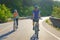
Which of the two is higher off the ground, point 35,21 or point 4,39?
point 35,21

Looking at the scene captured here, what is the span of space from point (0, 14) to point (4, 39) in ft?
103

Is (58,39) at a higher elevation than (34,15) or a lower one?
lower

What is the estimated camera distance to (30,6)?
107375 millimetres

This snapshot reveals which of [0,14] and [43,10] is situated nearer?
[0,14]

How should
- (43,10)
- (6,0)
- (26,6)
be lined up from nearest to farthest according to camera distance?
(6,0) < (26,6) < (43,10)

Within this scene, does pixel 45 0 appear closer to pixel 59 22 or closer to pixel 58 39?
pixel 59 22

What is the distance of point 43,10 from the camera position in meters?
121

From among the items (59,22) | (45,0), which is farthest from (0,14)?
(45,0)

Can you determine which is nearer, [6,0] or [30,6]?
[6,0]

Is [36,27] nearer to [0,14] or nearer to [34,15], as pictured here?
[34,15]

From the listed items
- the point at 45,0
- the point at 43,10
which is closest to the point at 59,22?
the point at 43,10

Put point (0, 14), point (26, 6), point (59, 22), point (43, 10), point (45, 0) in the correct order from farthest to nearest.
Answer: point (45, 0), point (43, 10), point (26, 6), point (0, 14), point (59, 22)

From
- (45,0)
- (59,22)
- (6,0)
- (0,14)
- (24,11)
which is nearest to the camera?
(59,22)

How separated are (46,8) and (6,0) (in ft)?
136
